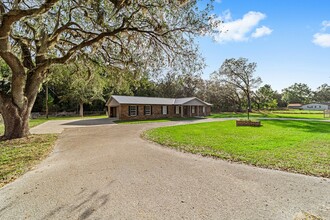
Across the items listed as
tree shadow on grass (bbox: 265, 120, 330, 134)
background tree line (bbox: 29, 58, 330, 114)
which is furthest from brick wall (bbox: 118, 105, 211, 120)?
tree shadow on grass (bbox: 265, 120, 330, 134)

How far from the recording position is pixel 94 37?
32.1 feet

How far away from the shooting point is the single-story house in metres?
22.7

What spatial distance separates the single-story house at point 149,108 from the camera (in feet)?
74.5

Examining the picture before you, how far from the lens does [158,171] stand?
4672mm

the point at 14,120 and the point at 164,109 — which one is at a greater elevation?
the point at 164,109

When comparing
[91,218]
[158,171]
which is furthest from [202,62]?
[91,218]

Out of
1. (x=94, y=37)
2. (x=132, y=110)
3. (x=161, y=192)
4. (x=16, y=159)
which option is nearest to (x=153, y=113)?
(x=132, y=110)

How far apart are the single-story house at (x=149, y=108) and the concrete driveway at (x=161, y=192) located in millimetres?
17526

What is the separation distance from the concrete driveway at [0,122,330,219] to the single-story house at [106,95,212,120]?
57.5 feet

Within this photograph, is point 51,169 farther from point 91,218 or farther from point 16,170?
point 91,218

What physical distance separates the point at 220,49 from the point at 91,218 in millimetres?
9683

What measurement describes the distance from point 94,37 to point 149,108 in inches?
618

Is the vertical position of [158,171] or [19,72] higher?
[19,72]

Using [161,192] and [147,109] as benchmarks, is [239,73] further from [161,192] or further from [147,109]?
[161,192]
